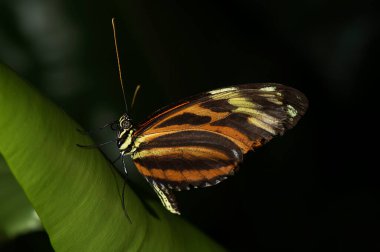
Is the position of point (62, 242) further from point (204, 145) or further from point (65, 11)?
point (65, 11)

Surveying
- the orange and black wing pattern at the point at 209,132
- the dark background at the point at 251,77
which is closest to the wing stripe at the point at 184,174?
the orange and black wing pattern at the point at 209,132

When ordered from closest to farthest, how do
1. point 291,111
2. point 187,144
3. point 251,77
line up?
point 291,111 → point 187,144 → point 251,77

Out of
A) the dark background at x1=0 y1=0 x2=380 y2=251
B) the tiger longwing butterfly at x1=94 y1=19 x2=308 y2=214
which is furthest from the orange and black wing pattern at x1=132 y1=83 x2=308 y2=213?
the dark background at x1=0 y1=0 x2=380 y2=251

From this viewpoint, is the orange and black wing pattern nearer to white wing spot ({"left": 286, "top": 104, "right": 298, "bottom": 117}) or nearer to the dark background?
white wing spot ({"left": 286, "top": 104, "right": 298, "bottom": 117})

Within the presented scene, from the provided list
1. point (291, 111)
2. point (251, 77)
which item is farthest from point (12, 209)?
point (251, 77)

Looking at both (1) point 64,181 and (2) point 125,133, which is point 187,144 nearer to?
(2) point 125,133

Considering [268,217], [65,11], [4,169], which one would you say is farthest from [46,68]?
[268,217]
